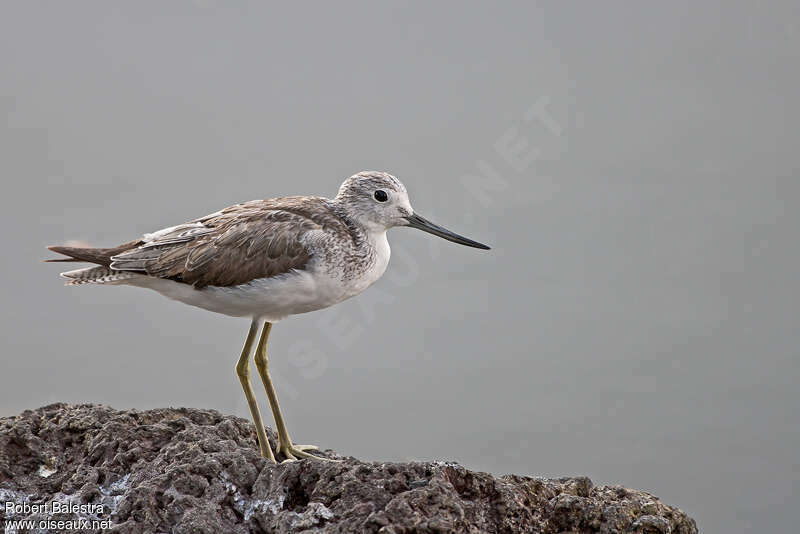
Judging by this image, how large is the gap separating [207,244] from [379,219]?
128 centimetres

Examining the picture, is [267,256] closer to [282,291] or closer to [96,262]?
[282,291]

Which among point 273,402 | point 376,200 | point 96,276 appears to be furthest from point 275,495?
point 96,276

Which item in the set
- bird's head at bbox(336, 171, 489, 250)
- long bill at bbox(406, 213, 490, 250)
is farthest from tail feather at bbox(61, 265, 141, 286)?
long bill at bbox(406, 213, 490, 250)

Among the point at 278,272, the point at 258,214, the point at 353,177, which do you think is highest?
the point at 353,177

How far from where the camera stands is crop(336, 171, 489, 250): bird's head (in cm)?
705

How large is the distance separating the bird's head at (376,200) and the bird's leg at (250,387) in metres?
1.12

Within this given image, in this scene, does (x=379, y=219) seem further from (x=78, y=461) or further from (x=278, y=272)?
(x=78, y=461)

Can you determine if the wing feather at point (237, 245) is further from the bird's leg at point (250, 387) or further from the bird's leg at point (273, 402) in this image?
the bird's leg at point (273, 402)

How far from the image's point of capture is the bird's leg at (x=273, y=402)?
745cm

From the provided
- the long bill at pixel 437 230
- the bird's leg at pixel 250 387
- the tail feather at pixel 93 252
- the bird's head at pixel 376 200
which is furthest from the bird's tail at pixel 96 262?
the long bill at pixel 437 230

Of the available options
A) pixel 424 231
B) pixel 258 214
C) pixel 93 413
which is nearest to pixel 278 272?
pixel 258 214

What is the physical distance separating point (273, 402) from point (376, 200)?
1.80 m

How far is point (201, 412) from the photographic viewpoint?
7.24 meters

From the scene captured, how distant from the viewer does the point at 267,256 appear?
683 cm
